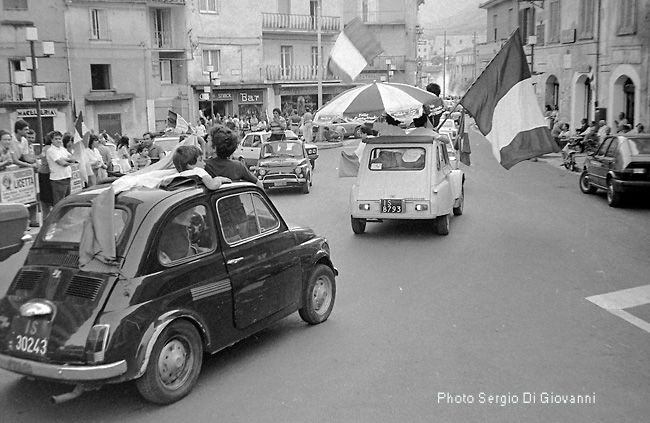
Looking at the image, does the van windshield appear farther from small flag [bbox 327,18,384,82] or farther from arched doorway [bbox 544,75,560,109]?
arched doorway [bbox 544,75,560,109]

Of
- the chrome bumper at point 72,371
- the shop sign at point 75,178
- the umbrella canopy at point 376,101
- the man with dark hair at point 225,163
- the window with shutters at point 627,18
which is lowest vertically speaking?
the chrome bumper at point 72,371

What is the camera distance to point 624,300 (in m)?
9.16

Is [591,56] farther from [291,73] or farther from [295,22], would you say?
[295,22]

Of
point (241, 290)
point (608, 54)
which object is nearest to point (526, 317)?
point (241, 290)

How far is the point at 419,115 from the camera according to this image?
15.2 m

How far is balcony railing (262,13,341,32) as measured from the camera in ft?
172

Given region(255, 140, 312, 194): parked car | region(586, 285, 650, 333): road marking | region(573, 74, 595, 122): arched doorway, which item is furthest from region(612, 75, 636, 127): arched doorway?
region(586, 285, 650, 333): road marking

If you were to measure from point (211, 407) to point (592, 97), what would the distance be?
31.9 metres

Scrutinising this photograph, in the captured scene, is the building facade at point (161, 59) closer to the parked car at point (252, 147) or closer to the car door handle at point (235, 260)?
the parked car at point (252, 147)

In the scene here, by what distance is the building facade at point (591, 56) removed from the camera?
2858cm

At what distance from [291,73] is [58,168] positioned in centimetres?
3957

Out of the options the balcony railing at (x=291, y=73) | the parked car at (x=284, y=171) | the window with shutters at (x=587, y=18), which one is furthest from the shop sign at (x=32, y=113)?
the window with shutters at (x=587, y=18)

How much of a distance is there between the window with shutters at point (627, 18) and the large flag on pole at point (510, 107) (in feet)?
58.9

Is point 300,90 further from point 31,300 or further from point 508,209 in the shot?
point 31,300
